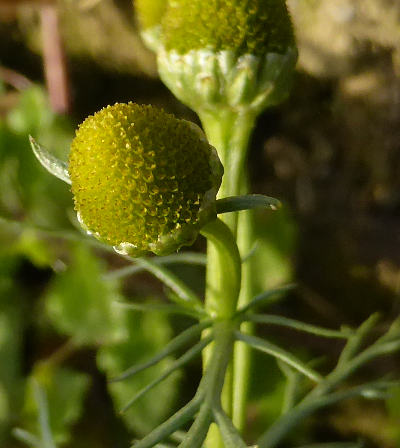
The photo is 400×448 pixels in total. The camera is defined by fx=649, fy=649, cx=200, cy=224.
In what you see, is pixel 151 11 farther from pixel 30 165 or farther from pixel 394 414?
pixel 394 414

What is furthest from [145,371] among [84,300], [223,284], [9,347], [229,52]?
[229,52]

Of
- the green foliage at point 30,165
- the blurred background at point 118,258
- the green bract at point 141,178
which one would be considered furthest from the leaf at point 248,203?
the green foliage at point 30,165

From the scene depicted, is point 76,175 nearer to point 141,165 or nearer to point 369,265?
point 141,165

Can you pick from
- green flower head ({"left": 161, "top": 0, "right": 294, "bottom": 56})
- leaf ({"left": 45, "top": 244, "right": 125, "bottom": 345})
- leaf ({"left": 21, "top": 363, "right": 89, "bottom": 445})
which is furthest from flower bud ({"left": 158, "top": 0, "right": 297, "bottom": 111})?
leaf ({"left": 21, "top": 363, "right": 89, "bottom": 445})

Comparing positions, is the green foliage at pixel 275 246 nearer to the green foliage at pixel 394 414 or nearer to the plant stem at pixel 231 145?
the green foliage at pixel 394 414

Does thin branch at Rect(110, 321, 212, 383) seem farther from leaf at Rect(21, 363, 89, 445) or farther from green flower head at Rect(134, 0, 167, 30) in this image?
leaf at Rect(21, 363, 89, 445)

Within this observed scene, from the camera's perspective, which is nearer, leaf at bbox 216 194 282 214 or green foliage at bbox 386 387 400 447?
leaf at bbox 216 194 282 214
